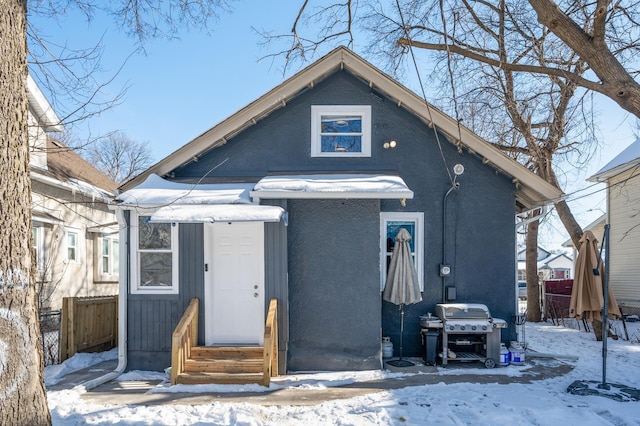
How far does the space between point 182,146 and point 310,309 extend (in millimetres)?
3847

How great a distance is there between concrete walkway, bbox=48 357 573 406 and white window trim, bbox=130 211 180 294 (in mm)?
1463

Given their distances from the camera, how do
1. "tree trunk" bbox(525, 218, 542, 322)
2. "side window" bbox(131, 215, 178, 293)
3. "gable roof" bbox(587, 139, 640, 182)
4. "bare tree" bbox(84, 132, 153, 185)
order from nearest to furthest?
"side window" bbox(131, 215, 178, 293) → "gable roof" bbox(587, 139, 640, 182) → "tree trunk" bbox(525, 218, 542, 322) → "bare tree" bbox(84, 132, 153, 185)

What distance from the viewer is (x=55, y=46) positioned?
18.7 feet

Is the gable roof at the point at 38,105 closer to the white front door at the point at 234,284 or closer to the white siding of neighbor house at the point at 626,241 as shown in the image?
the white front door at the point at 234,284

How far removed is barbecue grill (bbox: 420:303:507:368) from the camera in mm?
7820

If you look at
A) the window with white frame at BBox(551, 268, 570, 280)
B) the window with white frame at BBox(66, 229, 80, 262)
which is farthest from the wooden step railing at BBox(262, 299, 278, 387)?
the window with white frame at BBox(551, 268, 570, 280)

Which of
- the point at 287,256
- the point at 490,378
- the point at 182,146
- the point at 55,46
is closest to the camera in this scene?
the point at 55,46

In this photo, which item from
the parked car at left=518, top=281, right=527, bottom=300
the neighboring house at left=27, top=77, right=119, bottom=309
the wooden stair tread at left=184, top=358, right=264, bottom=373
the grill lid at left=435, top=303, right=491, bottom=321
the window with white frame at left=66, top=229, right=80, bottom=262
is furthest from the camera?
the parked car at left=518, top=281, right=527, bottom=300

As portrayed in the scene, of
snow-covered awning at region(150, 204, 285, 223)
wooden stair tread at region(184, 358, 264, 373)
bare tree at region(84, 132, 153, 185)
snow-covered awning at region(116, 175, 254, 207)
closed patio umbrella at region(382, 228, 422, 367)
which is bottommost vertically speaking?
wooden stair tread at region(184, 358, 264, 373)

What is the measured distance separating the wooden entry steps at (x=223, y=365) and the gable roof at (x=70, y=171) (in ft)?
21.7

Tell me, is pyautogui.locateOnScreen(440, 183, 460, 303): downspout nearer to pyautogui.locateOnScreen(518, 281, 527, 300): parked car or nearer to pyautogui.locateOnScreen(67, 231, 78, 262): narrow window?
pyautogui.locateOnScreen(67, 231, 78, 262): narrow window

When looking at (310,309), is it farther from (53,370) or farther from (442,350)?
(53,370)

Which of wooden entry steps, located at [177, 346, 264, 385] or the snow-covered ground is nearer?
the snow-covered ground

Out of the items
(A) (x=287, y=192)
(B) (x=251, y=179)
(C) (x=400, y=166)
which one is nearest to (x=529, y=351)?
(C) (x=400, y=166)
